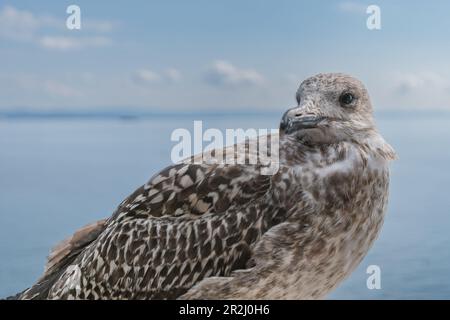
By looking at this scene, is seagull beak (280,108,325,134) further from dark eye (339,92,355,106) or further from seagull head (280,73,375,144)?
dark eye (339,92,355,106)

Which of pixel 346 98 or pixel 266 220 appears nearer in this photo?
pixel 266 220

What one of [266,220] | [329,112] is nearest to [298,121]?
[329,112]

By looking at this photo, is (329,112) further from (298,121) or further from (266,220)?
(266,220)

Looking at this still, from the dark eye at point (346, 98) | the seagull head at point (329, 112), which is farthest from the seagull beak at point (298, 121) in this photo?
the dark eye at point (346, 98)

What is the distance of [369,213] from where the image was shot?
272cm

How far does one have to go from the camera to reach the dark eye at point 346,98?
2.77 metres

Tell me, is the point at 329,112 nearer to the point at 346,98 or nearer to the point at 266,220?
the point at 346,98

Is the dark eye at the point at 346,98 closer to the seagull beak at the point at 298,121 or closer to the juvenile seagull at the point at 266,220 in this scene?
the juvenile seagull at the point at 266,220

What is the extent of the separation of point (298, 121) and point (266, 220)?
1.27 feet

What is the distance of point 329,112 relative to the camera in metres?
2.74

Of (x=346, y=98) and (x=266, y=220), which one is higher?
(x=346, y=98)
